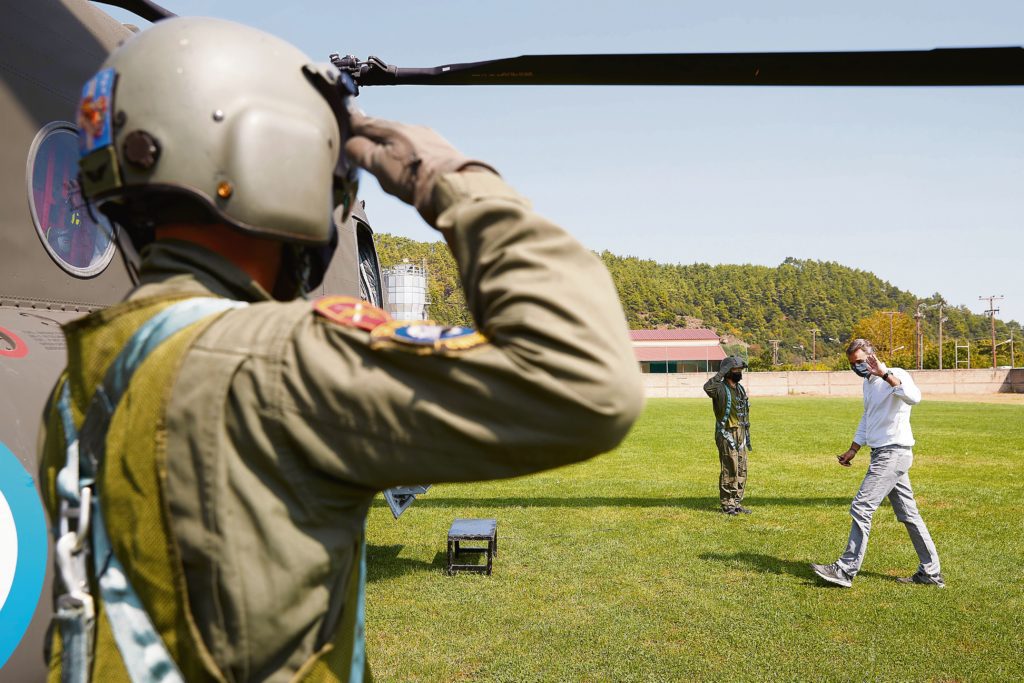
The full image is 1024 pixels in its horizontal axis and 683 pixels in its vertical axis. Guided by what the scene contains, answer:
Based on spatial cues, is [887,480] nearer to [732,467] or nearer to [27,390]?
[732,467]

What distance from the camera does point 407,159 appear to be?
151 centimetres

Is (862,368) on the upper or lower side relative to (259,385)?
Result: lower

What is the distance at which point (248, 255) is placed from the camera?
1646 millimetres

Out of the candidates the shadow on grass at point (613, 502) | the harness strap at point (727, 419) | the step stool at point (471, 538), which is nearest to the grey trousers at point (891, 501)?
the step stool at point (471, 538)

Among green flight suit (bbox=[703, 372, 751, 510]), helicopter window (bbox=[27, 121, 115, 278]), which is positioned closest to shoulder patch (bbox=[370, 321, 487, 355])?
helicopter window (bbox=[27, 121, 115, 278])

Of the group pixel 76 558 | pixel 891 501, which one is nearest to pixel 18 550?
pixel 76 558

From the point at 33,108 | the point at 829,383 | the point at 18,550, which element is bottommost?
the point at 829,383

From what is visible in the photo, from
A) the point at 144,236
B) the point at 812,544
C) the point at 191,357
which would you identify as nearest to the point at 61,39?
the point at 144,236

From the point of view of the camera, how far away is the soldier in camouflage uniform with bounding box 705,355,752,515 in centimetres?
1226

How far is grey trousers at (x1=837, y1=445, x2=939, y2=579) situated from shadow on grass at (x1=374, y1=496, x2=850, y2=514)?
14.7 ft

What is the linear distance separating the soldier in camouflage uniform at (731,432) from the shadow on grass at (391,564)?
473 cm

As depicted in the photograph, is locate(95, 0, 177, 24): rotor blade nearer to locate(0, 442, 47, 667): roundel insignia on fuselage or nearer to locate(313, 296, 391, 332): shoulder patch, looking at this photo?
locate(0, 442, 47, 667): roundel insignia on fuselage

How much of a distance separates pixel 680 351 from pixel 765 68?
314 ft

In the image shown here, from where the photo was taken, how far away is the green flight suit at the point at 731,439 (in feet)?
40.2
